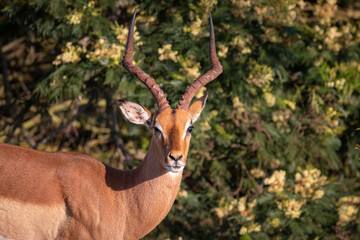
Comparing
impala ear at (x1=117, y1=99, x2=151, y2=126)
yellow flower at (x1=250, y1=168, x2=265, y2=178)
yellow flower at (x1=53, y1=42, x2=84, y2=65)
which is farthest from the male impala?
yellow flower at (x1=250, y1=168, x2=265, y2=178)

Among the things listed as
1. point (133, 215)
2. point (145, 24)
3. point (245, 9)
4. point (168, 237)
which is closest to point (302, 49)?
point (245, 9)

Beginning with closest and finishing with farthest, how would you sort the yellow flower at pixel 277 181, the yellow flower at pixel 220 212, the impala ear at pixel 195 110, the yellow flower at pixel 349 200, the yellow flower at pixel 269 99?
the impala ear at pixel 195 110 < the yellow flower at pixel 277 181 < the yellow flower at pixel 220 212 < the yellow flower at pixel 349 200 < the yellow flower at pixel 269 99

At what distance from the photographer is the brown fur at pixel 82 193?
193 inches

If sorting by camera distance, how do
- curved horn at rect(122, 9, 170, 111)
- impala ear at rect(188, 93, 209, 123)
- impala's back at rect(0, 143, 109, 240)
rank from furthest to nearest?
impala ear at rect(188, 93, 209, 123)
curved horn at rect(122, 9, 170, 111)
impala's back at rect(0, 143, 109, 240)

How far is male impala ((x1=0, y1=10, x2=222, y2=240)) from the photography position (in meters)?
4.91

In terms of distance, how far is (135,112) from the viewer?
5.52 meters

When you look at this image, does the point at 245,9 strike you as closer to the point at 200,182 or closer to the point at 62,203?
the point at 200,182

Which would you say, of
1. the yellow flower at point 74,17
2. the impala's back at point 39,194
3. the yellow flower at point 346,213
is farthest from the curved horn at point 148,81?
the yellow flower at point 346,213

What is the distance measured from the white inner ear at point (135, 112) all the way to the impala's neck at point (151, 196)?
38 cm

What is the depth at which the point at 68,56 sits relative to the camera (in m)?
7.42

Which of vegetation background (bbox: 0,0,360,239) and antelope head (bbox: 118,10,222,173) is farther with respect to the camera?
vegetation background (bbox: 0,0,360,239)

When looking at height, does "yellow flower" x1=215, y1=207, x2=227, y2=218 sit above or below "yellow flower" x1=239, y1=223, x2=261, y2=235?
below

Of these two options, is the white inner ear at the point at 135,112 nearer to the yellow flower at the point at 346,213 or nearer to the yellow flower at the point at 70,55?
the yellow flower at the point at 70,55

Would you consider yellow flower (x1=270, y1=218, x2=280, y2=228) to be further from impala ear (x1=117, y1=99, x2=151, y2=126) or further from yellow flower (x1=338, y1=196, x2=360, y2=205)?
impala ear (x1=117, y1=99, x2=151, y2=126)
